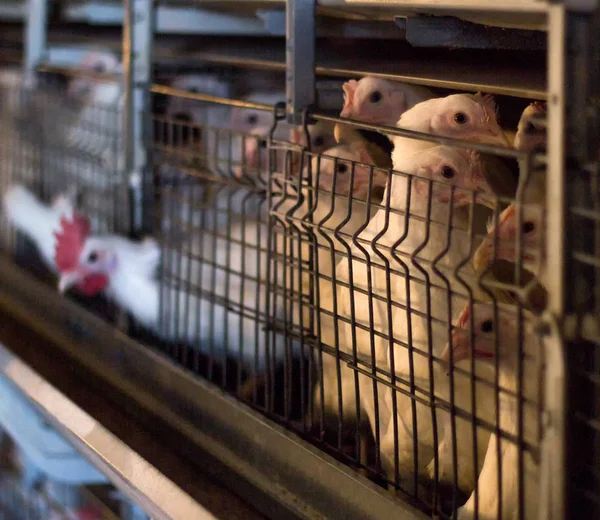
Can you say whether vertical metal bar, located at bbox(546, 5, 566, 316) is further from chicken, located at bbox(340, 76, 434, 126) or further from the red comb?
the red comb

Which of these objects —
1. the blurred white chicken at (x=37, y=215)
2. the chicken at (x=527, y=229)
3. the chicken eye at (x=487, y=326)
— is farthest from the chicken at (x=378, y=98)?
the blurred white chicken at (x=37, y=215)

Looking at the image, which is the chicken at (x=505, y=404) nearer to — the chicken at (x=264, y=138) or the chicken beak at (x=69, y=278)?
the chicken at (x=264, y=138)

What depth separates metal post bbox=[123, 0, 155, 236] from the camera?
1.22 meters

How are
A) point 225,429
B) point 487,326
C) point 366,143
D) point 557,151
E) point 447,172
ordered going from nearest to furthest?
point 557,151
point 487,326
point 447,172
point 225,429
point 366,143

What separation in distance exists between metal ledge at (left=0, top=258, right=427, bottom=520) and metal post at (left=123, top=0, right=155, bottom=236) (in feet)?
0.96

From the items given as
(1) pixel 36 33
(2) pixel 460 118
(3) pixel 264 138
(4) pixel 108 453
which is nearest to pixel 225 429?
(4) pixel 108 453

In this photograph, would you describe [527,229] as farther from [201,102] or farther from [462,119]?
[201,102]

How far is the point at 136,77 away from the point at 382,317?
0.64 metres

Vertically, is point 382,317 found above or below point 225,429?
above

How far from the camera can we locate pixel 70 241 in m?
1.32

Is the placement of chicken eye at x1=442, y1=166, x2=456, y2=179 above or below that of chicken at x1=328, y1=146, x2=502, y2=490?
above

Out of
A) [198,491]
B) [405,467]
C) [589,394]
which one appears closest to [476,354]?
[589,394]

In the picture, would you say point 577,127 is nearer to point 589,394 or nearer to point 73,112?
point 589,394

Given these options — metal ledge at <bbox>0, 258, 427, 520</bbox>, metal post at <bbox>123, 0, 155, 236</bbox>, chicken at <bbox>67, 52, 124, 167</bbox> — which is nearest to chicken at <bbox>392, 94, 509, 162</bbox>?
metal ledge at <bbox>0, 258, 427, 520</bbox>
